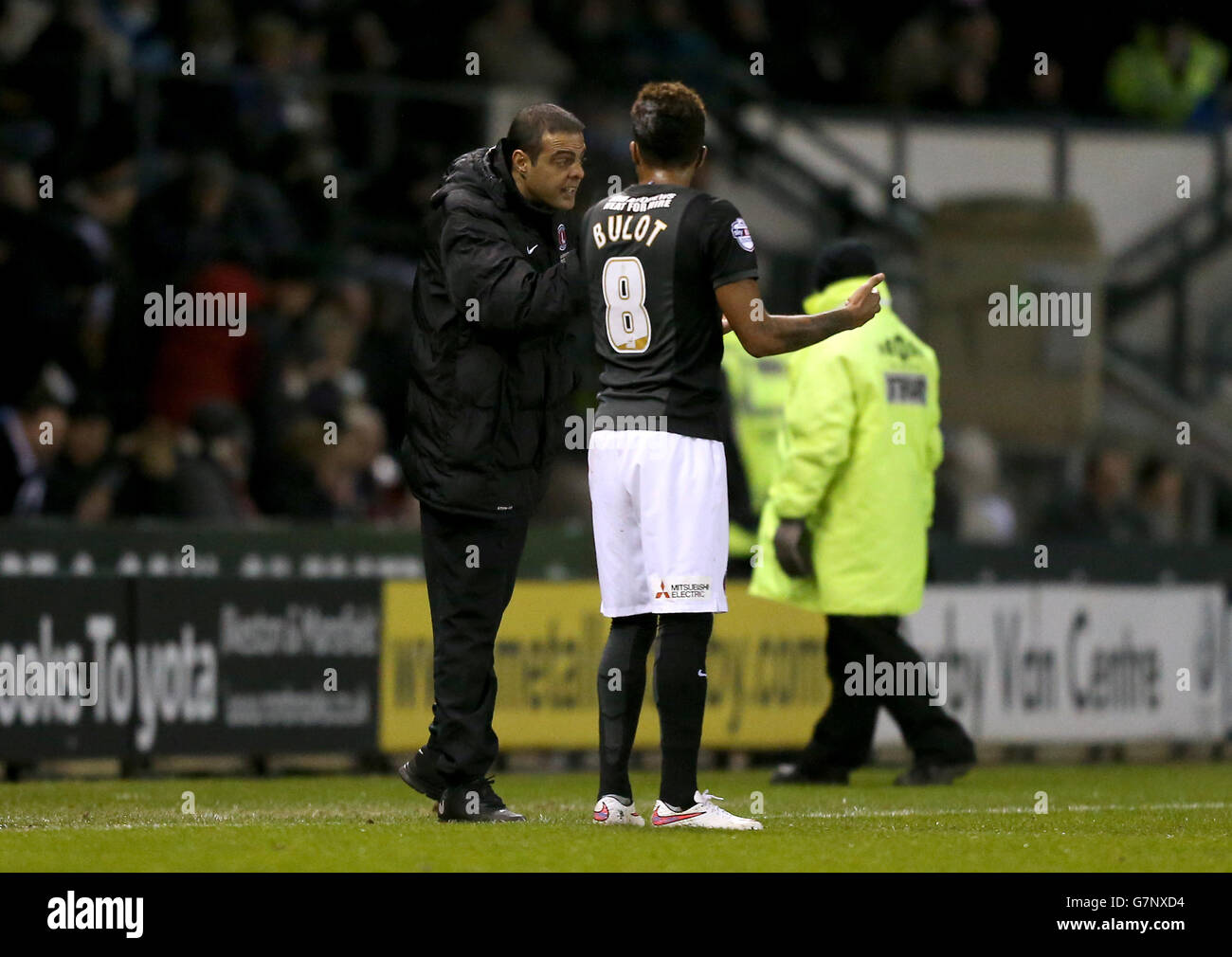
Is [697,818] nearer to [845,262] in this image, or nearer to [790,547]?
[790,547]

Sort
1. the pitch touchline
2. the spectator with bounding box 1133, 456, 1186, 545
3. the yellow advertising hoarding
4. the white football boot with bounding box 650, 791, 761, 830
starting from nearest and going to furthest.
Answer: the white football boot with bounding box 650, 791, 761, 830
the pitch touchline
the yellow advertising hoarding
the spectator with bounding box 1133, 456, 1186, 545

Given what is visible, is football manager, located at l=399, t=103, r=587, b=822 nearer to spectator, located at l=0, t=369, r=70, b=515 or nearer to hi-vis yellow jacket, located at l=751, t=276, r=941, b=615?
hi-vis yellow jacket, located at l=751, t=276, r=941, b=615

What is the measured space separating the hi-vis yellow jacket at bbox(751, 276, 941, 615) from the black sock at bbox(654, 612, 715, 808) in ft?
10.3

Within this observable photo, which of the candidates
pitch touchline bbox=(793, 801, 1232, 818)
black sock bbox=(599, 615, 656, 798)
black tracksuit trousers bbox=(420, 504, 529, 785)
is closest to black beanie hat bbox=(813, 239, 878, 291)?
pitch touchline bbox=(793, 801, 1232, 818)

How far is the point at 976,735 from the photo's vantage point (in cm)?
1333

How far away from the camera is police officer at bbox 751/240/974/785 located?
1041cm

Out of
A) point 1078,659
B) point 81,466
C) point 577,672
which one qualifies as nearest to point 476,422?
point 577,672

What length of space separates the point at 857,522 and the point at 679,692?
3.36 m

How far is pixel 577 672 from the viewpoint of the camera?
40.5 feet

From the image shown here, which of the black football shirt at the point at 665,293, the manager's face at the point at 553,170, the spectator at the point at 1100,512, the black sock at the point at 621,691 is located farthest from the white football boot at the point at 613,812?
the spectator at the point at 1100,512

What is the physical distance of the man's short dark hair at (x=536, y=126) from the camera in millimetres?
7590

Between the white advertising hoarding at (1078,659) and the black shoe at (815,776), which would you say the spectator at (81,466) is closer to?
the black shoe at (815,776)

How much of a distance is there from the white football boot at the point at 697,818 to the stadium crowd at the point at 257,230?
5992 mm
